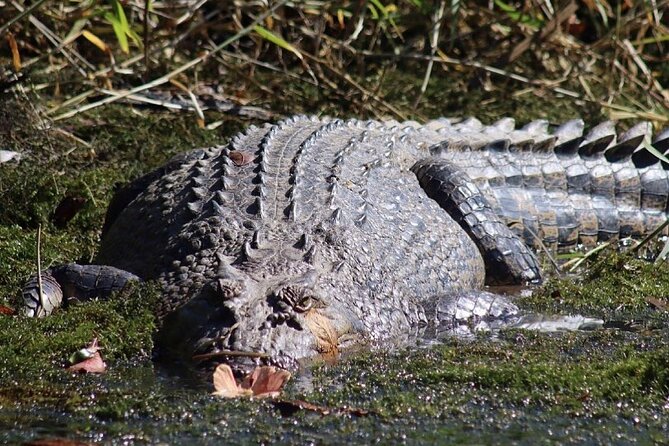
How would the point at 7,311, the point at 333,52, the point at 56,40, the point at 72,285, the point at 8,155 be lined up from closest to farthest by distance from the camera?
the point at 7,311
the point at 72,285
the point at 8,155
the point at 56,40
the point at 333,52

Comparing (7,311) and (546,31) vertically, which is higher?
(546,31)

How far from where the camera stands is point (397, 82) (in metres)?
9.29

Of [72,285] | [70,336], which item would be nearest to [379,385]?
[70,336]

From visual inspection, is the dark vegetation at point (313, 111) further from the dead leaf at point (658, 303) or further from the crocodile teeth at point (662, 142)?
the crocodile teeth at point (662, 142)

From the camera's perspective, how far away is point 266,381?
3760 millimetres

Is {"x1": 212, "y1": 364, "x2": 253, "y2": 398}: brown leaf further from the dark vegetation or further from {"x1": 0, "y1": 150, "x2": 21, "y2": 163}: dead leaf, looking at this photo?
{"x1": 0, "y1": 150, "x2": 21, "y2": 163}: dead leaf

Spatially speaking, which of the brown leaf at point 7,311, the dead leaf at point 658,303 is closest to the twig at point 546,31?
the dead leaf at point 658,303

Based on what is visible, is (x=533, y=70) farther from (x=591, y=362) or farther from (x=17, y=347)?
(x=17, y=347)

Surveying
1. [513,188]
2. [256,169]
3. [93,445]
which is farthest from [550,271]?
[93,445]

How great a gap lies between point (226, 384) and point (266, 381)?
136 mm

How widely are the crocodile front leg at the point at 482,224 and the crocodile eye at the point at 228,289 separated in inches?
82.5

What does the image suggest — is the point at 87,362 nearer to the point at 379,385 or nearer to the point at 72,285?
the point at 72,285

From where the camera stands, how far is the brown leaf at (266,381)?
3.70m

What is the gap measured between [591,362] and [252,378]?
129 cm
